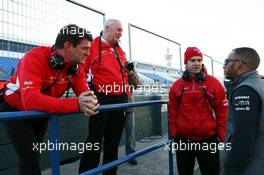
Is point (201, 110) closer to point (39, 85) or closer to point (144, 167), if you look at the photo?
point (39, 85)

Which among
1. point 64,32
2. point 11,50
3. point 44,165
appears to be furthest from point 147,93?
point 64,32

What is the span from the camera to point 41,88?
205 centimetres

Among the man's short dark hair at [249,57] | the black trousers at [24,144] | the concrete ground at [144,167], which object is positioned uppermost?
the man's short dark hair at [249,57]

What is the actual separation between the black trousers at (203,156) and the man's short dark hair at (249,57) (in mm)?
995

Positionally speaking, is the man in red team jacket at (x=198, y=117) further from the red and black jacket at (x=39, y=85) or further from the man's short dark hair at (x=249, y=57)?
the red and black jacket at (x=39, y=85)

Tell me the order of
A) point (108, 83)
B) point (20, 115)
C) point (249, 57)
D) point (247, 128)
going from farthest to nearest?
point (108, 83), point (249, 57), point (247, 128), point (20, 115)

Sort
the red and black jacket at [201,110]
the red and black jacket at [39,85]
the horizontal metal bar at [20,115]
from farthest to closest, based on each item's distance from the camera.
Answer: the red and black jacket at [201,110]
the red and black jacket at [39,85]
the horizontal metal bar at [20,115]

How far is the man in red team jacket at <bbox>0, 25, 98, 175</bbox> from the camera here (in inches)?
69.2

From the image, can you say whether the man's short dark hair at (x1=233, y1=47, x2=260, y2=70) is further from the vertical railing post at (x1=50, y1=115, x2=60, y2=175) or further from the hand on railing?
the vertical railing post at (x1=50, y1=115, x2=60, y2=175)

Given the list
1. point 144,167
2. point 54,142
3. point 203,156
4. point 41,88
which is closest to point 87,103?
point 54,142

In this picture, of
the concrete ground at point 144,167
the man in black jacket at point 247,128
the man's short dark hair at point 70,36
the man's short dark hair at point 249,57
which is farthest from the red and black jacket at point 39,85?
the concrete ground at point 144,167

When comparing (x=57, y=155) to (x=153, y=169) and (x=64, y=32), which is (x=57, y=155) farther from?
(x=153, y=169)

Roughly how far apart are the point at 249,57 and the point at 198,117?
89 centimetres

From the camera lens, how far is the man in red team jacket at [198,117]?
2.73m
